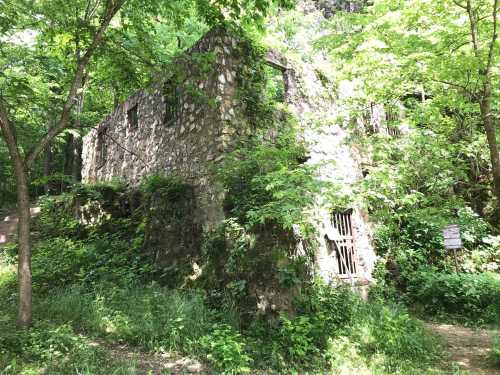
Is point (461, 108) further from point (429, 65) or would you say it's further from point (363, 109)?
point (363, 109)

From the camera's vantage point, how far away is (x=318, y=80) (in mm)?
10156

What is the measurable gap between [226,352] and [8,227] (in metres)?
11.8

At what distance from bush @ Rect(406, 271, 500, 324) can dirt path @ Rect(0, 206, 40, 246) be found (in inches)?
462

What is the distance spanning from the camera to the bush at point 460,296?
27.2 ft

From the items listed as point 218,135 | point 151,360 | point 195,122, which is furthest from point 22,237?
point 195,122

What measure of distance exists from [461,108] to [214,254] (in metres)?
4.90

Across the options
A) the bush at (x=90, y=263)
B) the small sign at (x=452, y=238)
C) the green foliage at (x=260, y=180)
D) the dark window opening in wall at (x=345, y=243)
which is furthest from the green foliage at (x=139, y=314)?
the small sign at (x=452, y=238)

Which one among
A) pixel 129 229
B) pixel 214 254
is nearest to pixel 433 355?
pixel 214 254

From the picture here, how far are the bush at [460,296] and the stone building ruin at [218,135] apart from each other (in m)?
1.28

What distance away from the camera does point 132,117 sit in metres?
11.2

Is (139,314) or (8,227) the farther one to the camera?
(8,227)

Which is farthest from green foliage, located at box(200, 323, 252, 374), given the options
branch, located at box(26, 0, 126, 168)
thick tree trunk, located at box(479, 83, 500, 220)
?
thick tree trunk, located at box(479, 83, 500, 220)

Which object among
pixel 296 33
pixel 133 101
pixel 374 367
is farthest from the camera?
pixel 296 33

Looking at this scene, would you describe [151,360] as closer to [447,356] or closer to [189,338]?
[189,338]
